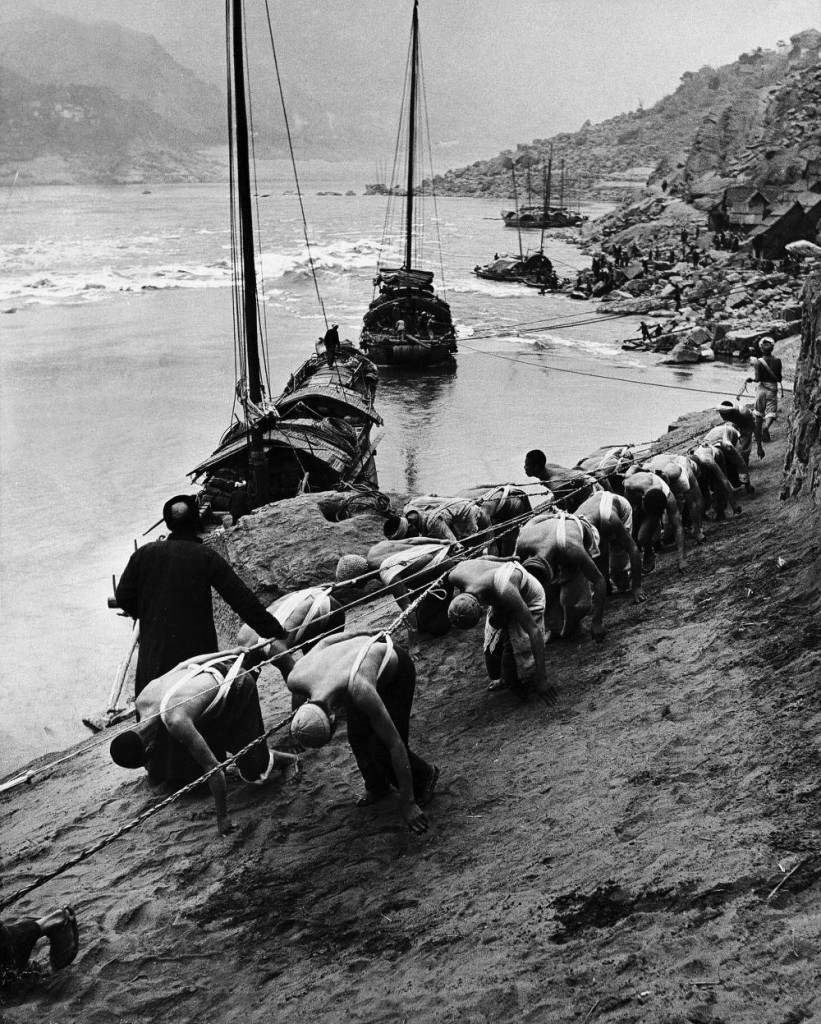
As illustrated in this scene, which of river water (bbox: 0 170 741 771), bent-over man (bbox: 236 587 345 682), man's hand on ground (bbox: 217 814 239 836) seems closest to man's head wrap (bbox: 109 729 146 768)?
man's hand on ground (bbox: 217 814 239 836)

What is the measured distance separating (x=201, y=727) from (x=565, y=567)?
273 cm

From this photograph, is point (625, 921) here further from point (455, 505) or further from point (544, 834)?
point (455, 505)

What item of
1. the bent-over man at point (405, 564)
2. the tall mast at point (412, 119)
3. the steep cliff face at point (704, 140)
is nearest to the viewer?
the bent-over man at point (405, 564)

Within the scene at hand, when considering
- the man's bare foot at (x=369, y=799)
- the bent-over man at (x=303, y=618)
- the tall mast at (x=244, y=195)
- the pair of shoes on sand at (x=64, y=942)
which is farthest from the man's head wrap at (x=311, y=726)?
the tall mast at (x=244, y=195)

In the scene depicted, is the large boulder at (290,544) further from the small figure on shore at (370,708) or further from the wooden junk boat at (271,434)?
the small figure on shore at (370,708)

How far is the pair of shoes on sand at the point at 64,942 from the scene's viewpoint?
13.5 ft

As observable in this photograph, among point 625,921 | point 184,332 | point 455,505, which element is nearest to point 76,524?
point 455,505

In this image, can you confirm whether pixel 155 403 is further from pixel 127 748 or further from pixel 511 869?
pixel 511 869

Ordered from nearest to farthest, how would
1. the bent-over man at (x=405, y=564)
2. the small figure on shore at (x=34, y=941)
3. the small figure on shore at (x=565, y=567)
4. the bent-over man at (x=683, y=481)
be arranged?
the small figure on shore at (x=34, y=941), the small figure on shore at (x=565, y=567), the bent-over man at (x=405, y=564), the bent-over man at (x=683, y=481)

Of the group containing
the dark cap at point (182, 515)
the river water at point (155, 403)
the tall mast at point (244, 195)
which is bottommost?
the river water at point (155, 403)

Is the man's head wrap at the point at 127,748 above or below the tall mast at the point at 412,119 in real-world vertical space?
below

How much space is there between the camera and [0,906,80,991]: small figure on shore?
400 centimetres

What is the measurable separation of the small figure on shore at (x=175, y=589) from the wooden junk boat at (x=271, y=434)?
295 inches

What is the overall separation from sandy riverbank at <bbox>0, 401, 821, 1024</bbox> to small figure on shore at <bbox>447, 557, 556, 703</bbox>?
21 centimetres
